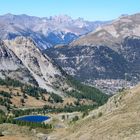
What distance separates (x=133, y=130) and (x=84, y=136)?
986 inches

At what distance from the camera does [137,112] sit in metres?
192

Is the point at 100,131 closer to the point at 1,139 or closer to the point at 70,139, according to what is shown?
the point at 70,139

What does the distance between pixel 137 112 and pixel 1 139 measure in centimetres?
5711

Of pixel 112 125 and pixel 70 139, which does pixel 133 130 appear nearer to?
pixel 112 125

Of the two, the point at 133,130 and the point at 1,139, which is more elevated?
the point at 133,130

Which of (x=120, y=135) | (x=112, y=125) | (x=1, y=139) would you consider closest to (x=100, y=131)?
(x=112, y=125)

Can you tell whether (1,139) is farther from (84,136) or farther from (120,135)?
(120,135)

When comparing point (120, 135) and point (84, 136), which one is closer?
point (120, 135)

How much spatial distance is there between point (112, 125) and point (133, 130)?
1739 centimetres

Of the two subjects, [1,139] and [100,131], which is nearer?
[100,131]

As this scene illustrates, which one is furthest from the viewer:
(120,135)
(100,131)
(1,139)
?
(1,139)

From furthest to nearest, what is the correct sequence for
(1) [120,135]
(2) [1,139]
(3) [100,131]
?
(2) [1,139] → (3) [100,131] → (1) [120,135]

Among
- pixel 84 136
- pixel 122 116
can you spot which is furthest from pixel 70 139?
pixel 122 116

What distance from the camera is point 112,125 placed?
183875 mm
